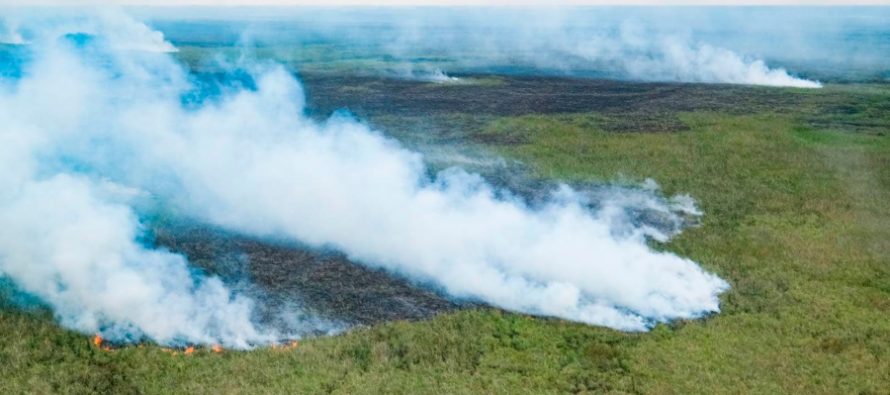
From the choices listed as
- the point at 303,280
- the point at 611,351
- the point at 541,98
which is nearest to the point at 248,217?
the point at 303,280

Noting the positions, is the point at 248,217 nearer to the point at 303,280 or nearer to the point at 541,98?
the point at 303,280

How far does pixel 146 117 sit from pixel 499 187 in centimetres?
1684

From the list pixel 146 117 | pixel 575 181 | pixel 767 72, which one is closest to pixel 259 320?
pixel 575 181

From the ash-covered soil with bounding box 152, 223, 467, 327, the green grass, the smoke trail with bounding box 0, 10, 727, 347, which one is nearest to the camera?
the green grass

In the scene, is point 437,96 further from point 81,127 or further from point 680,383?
point 680,383

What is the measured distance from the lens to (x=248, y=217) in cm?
2362

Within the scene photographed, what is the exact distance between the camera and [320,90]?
192 feet

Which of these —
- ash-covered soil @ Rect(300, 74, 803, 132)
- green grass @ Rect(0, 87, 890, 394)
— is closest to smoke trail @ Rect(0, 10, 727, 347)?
green grass @ Rect(0, 87, 890, 394)

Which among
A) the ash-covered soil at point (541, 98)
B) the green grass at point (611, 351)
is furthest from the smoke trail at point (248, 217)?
the ash-covered soil at point (541, 98)

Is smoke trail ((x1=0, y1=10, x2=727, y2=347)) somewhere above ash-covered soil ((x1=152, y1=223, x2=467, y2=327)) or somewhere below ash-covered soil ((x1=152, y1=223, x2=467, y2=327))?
above

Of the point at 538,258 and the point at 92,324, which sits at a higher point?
the point at 538,258

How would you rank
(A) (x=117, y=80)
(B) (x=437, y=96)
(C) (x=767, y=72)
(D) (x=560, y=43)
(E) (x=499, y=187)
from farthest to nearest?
(D) (x=560, y=43), (C) (x=767, y=72), (B) (x=437, y=96), (A) (x=117, y=80), (E) (x=499, y=187)

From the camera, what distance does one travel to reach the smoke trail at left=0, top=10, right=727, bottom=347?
17516 mm

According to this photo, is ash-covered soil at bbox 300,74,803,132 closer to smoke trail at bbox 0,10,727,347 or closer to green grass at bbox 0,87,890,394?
smoke trail at bbox 0,10,727,347
